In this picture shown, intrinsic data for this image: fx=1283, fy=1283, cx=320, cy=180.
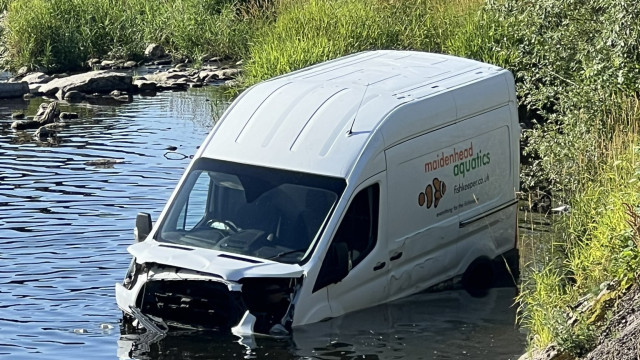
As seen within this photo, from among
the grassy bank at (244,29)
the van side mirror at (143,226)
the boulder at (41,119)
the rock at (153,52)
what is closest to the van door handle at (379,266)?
the van side mirror at (143,226)

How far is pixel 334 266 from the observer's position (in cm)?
1284

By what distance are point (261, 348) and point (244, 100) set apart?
2.95 meters

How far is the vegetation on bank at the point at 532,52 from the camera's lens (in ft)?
40.1

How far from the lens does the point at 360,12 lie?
25.7 m

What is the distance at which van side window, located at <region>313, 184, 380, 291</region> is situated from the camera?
41.9ft

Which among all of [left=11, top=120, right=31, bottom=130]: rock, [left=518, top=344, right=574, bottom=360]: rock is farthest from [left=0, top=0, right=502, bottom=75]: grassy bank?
[left=518, top=344, right=574, bottom=360]: rock

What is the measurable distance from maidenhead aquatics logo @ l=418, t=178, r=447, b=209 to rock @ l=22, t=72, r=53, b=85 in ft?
59.5

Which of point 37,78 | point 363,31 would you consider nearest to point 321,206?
point 363,31

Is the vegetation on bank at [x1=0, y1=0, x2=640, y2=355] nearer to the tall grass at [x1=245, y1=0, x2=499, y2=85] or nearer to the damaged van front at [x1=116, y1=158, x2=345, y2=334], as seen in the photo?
the tall grass at [x1=245, y1=0, x2=499, y2=85]

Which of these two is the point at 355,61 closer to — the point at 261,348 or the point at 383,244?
the point at 383,244

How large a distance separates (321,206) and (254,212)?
27.5 inches

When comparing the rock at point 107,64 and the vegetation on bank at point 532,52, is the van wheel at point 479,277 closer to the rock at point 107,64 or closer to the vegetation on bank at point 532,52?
the vegetation on bank at point 532,52

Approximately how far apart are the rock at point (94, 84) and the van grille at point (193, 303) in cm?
1714

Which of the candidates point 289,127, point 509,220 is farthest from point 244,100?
point 509,220
